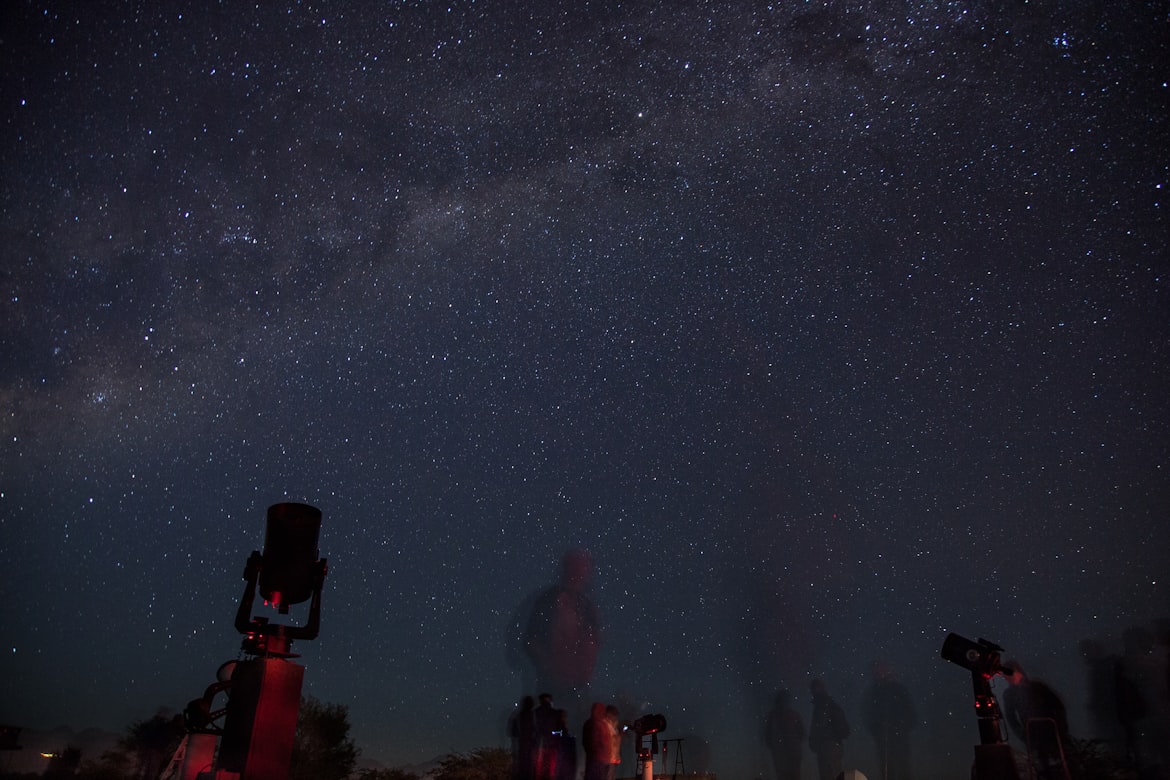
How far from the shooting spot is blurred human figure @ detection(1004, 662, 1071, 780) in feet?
18.4

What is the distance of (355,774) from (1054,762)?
1566 centimetres

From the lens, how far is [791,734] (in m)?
13.2

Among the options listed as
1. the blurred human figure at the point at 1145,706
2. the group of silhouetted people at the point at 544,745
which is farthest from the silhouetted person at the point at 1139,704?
the group of silhouetted people at the point at 544,745

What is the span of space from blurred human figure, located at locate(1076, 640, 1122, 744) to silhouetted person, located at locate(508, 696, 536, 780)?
656 cm

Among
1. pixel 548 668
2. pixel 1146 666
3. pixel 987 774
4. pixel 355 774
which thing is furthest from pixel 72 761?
pixel 1146 666

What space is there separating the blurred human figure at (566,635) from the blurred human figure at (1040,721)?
10946 millimetres

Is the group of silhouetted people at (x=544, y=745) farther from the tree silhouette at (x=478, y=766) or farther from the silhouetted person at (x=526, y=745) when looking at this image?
the tree silhouette at (x=478, y=766)

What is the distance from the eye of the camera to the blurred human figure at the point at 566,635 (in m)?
Result: 15.9

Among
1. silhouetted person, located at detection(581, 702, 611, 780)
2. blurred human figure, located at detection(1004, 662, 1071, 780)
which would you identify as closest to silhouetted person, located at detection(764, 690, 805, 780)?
silhouetted person, located at detection(581, 702, 611, 780)

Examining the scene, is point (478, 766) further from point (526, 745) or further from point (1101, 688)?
point (1101, 688)

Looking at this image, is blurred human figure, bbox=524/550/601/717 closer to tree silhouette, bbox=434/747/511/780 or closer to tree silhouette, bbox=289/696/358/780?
tree silhouette, bbox=434/747/511/780

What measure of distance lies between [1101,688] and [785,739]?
6.46 meters

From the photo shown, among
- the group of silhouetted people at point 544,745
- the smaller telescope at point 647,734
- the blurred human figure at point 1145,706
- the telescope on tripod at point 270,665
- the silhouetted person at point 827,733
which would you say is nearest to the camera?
the telescope on tripod at point 270,665

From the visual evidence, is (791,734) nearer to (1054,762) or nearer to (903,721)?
(903,721)
